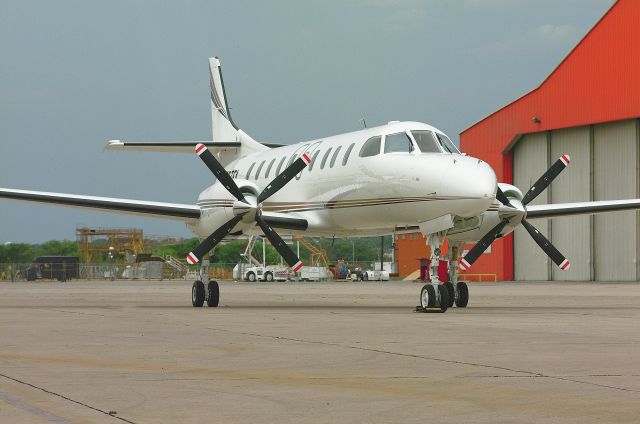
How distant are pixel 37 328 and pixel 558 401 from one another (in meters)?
10.6

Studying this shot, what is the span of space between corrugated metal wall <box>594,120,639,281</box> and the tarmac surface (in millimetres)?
40312

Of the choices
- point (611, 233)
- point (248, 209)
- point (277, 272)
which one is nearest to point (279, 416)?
point (248, 209)

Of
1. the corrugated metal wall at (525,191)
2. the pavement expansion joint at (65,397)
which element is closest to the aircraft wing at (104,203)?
the pavement expansion joint at (65,397)

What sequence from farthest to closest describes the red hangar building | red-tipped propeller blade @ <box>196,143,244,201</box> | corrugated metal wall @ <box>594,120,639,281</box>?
corrugated metal wall @ <box>594,120,639,281</box> → the red hangar building → red-tipped propeller blade @ <box>196,143,244,201</box>

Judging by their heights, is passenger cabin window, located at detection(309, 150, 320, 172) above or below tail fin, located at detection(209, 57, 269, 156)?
below

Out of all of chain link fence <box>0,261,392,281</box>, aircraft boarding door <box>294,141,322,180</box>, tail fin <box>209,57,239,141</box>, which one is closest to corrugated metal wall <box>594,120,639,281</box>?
chain link fence <box>0,261,392,281</box>

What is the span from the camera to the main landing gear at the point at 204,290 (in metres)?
25.0

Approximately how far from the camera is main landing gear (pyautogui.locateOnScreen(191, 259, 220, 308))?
2498 cm

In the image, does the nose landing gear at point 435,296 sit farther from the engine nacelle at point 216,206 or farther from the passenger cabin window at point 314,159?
the passenger cabin window at point 314,159

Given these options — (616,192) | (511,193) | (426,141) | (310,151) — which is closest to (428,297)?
(426,141)

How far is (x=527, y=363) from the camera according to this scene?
10.8 meters

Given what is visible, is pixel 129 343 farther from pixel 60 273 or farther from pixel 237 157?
pixel 60 273

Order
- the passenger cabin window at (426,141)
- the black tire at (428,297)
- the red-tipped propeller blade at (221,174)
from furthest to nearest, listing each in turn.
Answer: the red-tipped propeller blade at (221,174)
the passenger cabin window at (426,141)
the black tire at (428,297)

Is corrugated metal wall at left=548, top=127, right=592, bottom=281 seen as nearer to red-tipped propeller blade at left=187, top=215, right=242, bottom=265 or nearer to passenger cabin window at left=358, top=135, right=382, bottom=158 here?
passenger cabin window at left=358, top=135, right=382, bottom=158
